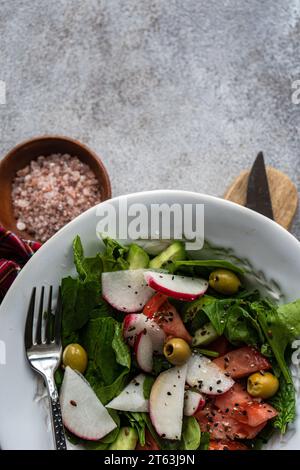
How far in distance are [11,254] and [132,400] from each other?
1.78 ft

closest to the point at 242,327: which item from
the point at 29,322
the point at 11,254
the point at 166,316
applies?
the point at 166,316

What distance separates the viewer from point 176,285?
4.53 feet

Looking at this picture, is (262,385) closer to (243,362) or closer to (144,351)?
(243,362)

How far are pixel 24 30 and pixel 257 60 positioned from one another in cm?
75

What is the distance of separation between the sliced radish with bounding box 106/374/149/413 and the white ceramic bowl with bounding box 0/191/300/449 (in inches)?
7.1

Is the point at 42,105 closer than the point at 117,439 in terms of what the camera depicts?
No

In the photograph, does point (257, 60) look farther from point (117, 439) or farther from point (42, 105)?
point (117, 439)

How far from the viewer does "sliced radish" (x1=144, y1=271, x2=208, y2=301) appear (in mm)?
1361

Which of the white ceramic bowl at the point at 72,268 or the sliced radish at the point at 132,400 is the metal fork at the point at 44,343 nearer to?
the white ceramic bowl at the point at 72,268

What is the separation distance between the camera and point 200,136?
75.7 inches

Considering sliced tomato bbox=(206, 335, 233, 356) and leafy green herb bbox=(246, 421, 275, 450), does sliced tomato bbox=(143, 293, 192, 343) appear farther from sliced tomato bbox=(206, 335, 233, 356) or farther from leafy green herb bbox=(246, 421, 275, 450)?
leafy green herb bbox=(246, 421, 275, 450)
